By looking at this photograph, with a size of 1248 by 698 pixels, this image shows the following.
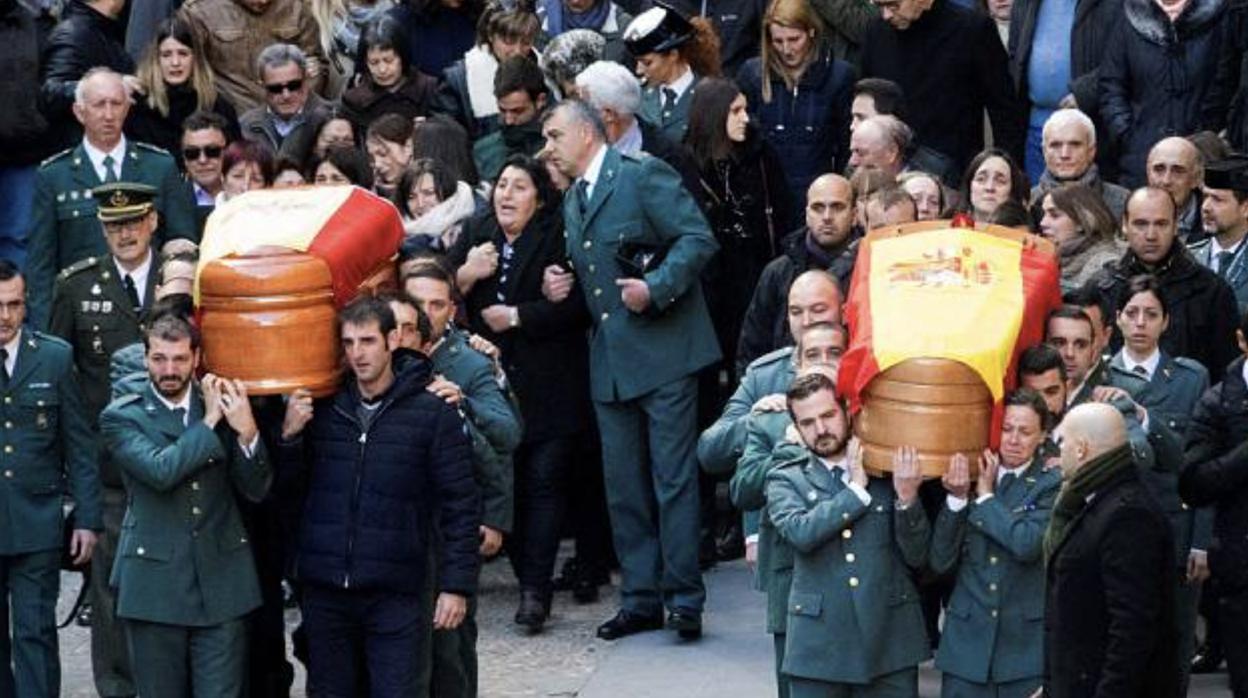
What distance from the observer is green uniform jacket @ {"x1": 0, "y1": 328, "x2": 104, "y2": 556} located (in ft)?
42.1

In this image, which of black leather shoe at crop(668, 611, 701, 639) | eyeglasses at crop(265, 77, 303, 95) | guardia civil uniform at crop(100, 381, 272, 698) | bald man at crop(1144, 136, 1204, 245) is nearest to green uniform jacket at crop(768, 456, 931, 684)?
guardia civil uniform at crop(100, 381, 272, 698)

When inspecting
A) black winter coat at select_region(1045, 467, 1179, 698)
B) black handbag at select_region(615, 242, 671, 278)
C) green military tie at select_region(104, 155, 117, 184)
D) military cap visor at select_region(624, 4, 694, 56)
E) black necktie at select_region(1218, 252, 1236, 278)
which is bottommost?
black winter coat at select_region(1045, 467, 1179, 698)

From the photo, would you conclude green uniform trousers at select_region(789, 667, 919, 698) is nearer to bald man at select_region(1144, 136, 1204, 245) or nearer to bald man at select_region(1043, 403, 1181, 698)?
bald man at select_region(1043, 403, 1181, 698)

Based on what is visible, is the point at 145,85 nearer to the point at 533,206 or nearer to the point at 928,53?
the point at 533,206

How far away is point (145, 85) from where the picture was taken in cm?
1638

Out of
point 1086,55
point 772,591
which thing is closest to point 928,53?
point 1086,55

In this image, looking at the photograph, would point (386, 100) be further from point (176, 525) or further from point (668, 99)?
point (176, 525)

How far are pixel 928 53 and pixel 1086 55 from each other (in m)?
0.87

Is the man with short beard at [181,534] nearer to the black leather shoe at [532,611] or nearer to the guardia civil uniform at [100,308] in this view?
the guardia civil uniform at [100,308]

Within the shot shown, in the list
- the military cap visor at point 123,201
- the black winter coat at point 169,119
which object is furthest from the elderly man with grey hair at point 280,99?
the military cap visor at point 123,201

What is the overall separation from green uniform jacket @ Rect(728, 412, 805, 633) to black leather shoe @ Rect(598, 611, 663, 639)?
2.19 metres

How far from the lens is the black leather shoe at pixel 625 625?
14188 millimetres

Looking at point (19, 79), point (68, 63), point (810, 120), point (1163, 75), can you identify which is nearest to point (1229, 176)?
point (1163, 75)

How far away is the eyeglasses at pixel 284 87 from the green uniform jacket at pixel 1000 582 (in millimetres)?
5951
